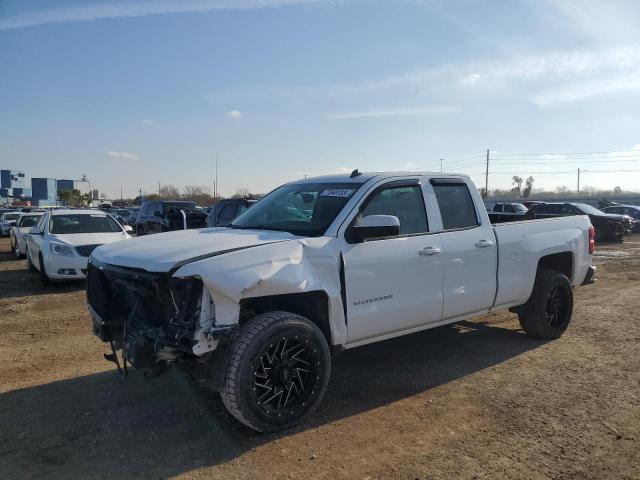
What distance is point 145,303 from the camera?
3.78 meters

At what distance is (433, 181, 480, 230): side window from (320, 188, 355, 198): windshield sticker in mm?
1022

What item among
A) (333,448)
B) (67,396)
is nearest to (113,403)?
(67,396)

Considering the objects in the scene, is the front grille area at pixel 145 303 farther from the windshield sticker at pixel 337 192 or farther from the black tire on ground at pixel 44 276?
the black tire on ground at pixel 44 276

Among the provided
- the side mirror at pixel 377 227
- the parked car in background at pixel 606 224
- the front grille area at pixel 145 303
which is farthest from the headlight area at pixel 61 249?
the parked car in background at pixel 606 224

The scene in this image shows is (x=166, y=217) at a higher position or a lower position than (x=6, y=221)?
higher

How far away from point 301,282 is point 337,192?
121 cm

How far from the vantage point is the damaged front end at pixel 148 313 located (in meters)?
3.29

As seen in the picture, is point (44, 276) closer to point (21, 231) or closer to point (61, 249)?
point (61, 249)

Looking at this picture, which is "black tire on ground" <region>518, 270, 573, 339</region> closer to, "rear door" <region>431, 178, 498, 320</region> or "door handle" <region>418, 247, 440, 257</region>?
"rear door" <region>431, 178, 498, 320</region>

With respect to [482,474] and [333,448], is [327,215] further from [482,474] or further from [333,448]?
[482,474]

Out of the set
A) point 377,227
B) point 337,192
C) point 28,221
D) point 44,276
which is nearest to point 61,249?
point 44,276

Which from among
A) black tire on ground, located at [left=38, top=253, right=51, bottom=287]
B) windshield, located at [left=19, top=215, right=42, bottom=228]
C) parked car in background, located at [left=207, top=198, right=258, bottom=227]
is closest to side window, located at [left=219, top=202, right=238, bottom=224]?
parked car in background, located at [left=207, top=198, right=258, bottom=227]

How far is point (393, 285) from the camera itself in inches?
165

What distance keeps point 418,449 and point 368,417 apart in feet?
1.91
